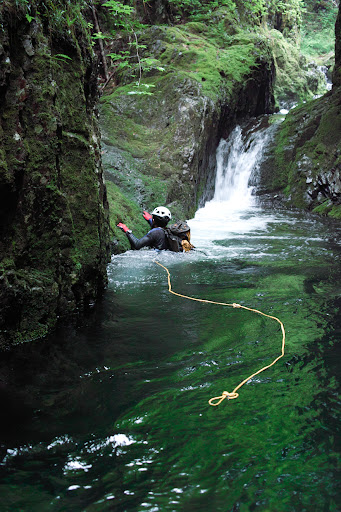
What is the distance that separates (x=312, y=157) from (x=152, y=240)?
8333 millimetres

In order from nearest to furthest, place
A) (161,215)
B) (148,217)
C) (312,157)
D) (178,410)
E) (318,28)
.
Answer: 1. (178,410)
2. (161,215)
3. (148,217)
4. (312,157)
5. (318,28)

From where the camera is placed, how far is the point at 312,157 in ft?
45.4

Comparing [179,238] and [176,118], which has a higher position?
[176,118]

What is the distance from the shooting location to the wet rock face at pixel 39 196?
3.67 m

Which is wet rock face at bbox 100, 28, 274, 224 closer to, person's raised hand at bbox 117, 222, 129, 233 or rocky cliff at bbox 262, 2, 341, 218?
person's raised hand at bbox 117, 222, 129, 233

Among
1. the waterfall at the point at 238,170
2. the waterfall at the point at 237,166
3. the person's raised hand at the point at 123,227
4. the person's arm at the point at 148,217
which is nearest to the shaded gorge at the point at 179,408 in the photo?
the person's raised hand at the point at 123,227

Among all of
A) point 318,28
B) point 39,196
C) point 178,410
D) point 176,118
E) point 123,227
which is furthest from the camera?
point 318,28

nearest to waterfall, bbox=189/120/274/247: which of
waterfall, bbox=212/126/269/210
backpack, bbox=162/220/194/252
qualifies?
waterfall, bbox=212/126/269/210

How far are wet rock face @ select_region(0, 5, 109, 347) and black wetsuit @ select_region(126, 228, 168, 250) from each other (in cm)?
302

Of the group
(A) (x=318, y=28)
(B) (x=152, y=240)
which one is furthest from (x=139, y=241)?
(A) (x=318, y=28)

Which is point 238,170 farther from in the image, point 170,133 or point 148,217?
point 148,217

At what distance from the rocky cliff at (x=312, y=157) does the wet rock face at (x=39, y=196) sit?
9.19m

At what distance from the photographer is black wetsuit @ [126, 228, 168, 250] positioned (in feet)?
26.5

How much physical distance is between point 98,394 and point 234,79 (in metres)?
14.8
